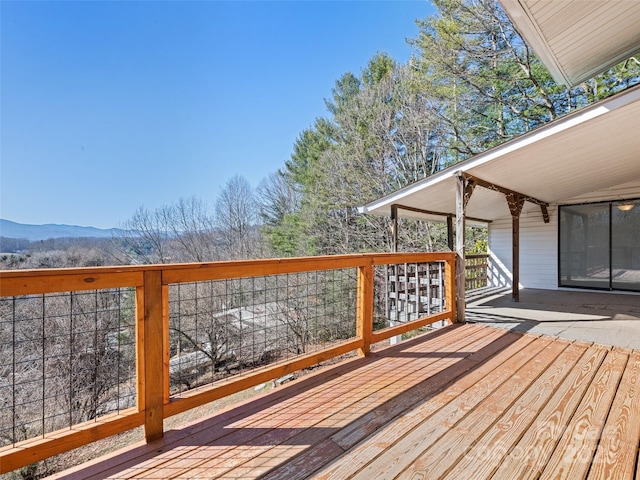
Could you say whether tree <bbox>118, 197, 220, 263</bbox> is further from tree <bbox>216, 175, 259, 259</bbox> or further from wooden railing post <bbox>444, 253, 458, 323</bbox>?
wooden railing post <bbox>444, 253, 458, 323</bbox>

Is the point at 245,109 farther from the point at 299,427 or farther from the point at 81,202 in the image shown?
the point at 299,427

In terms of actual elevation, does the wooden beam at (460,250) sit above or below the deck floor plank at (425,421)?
above

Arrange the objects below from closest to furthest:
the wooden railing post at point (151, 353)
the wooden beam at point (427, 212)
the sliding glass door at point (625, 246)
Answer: the wooden railing post at point (151, 353)
the sliding glass door at point (625, 246)
the wooden beam at point (427, 212)

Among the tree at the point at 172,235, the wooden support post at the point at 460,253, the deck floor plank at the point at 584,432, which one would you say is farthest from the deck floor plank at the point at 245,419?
the tree at the point at 172,235

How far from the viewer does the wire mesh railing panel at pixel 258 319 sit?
2893mm

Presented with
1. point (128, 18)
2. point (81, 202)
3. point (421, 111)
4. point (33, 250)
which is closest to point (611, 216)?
point (421, 111)

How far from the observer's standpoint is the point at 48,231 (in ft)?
40.9

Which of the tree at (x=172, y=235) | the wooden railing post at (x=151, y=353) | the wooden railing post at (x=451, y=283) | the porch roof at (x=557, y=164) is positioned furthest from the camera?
the tree at (x=172, y=235)

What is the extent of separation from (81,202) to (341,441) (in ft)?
68.7

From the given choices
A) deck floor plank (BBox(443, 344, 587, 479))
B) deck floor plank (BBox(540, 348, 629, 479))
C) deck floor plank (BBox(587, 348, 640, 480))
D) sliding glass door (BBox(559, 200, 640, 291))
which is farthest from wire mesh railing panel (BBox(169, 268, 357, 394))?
sliding glass door (BBox(559, 200, 640, 291))

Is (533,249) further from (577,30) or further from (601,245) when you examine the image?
(577,30)

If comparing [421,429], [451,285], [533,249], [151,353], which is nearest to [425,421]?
[421,429]

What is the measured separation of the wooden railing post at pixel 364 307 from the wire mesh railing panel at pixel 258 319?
0.71 feet

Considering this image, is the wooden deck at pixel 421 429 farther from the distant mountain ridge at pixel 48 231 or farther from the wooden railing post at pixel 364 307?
the distant mountain ridge at pixel 48 231
